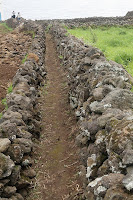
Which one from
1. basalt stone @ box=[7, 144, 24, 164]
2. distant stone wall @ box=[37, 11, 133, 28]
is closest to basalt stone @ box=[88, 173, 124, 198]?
basalt stone @ box=[7, 144, 24, 164]

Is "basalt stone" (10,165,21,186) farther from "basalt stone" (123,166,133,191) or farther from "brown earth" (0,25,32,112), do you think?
"brown earth" (0,25,32,112)

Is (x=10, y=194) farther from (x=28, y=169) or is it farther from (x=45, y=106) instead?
(x=45, y=106)

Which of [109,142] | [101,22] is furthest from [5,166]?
[101,22]

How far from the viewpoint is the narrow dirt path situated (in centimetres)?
567

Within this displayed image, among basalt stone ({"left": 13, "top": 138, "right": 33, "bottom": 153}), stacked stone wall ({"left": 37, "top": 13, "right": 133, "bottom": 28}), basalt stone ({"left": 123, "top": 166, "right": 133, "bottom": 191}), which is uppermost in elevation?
stacked stone wall ({"left": 37, "top": 13, "right": 133, "bottom": 28})

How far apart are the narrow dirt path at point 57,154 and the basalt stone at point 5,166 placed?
1003 mm

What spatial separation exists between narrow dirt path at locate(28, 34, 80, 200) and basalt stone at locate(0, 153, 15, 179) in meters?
1.00

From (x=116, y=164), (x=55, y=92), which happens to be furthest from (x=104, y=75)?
(x=55, y=92)

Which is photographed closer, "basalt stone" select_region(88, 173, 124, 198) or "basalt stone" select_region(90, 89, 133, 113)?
"basalt stone" select_region(88, 173, 124, 198)

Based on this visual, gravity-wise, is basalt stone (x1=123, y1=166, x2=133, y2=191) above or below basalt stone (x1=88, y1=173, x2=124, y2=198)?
above

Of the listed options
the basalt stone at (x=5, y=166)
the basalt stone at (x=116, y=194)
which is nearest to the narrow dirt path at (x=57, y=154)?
the basalt stone at (x=5, y=166)

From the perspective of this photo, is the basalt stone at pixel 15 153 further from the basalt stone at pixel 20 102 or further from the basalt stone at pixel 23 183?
the basalt stone at pixel 20 102

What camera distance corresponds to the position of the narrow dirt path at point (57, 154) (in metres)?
5.67

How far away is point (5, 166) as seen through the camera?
4.89 metres
